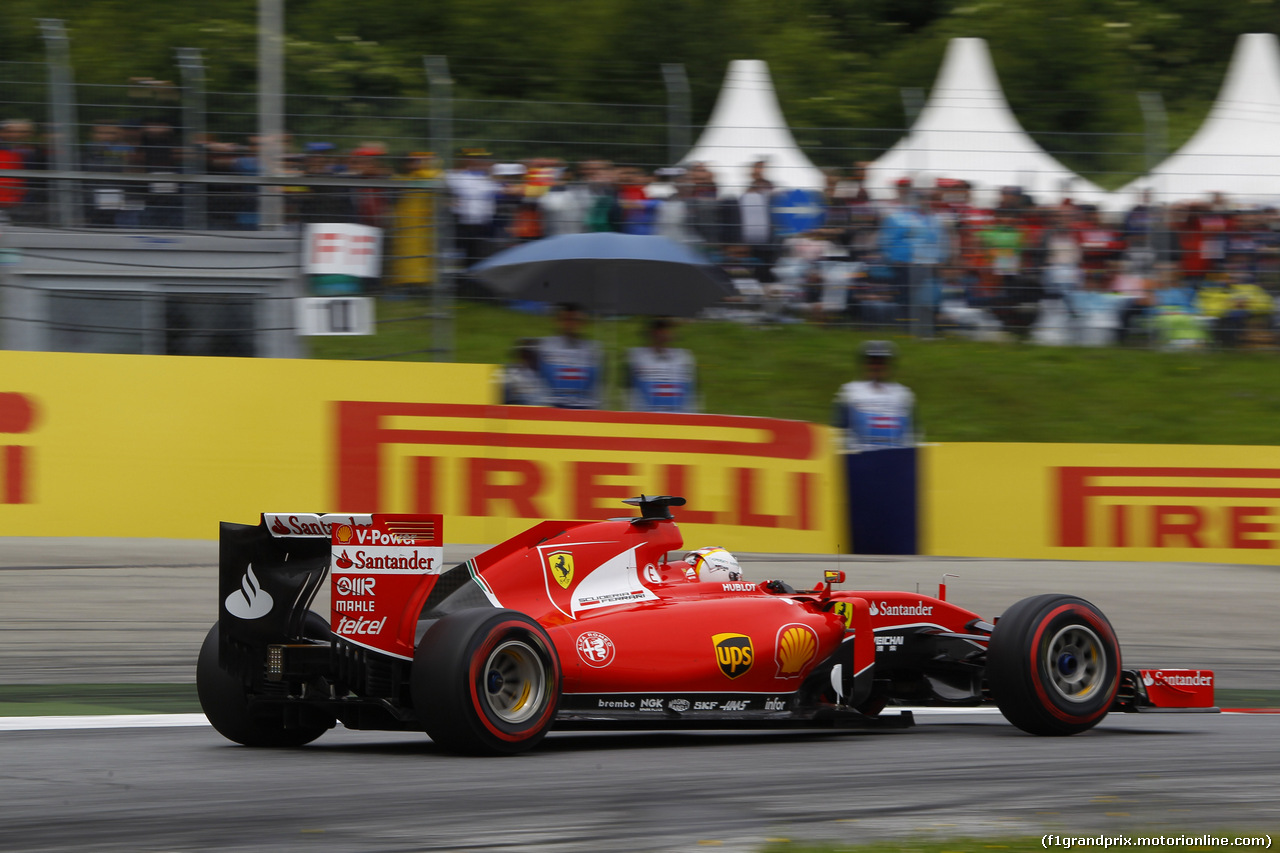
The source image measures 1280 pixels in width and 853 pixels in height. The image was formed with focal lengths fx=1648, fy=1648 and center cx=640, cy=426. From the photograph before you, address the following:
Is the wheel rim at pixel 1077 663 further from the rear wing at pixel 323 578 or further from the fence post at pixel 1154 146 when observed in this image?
the fence post at pixel 1154 146

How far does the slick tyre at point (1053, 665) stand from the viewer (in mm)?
6492

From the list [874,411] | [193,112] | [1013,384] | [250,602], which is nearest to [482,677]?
[250,602]

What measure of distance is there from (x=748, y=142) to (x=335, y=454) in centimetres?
744

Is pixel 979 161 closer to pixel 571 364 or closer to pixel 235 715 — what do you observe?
pixel 571 364

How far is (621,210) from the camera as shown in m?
13.0

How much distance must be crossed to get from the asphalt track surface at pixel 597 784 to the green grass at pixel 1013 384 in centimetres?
525

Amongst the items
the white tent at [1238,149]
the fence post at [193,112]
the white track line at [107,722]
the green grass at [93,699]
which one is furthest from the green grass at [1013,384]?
the white track line at [107,722]

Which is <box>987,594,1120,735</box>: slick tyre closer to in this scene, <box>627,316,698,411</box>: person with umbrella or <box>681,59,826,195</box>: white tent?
<box>627,316,698,411</box>: person with umbrella

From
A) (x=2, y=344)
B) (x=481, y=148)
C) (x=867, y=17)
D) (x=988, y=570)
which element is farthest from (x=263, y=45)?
(x=867, y=17)

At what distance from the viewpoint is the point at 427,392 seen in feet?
31.1

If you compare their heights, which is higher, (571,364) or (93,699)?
(571,364)

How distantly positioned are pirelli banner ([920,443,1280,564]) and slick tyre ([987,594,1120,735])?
3.22 m

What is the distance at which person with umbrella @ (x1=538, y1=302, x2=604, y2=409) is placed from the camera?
979cm

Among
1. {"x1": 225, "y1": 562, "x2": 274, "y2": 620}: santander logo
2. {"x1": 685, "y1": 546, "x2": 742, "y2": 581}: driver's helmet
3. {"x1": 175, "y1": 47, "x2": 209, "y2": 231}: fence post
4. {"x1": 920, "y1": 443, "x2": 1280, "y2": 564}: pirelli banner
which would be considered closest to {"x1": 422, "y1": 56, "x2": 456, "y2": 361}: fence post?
{"x1": 175, "y1": 47, "x2": 209, "y2": 231}: fence post
